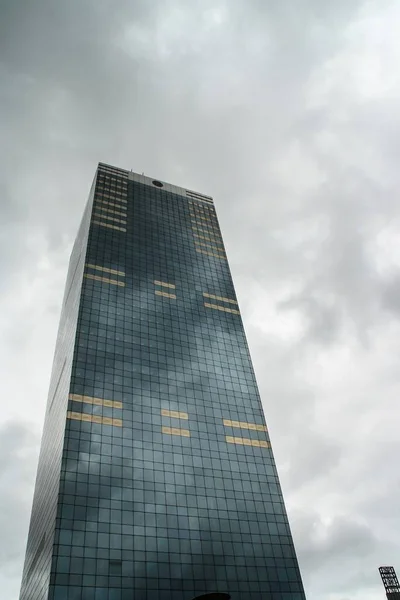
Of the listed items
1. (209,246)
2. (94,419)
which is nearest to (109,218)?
(209,246)

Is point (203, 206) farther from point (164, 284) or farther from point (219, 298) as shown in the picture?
point (164, 284)

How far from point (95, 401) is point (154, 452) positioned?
15.3 metres

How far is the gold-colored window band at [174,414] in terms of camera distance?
96438 millimetres

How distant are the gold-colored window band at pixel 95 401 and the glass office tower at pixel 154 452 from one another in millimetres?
198

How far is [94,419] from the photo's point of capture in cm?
8825

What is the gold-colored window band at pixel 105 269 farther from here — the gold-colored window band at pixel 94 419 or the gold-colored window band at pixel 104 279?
the gold-colored window band at pixel 94 419

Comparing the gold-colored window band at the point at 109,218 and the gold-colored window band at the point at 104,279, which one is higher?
the gold-colored window band at the point at 109,218

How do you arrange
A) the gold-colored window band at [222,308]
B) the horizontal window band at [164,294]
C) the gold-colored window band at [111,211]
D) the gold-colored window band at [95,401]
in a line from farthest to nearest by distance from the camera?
the gold-colored window band at [111,211]
the gold-colored window band at [222,308]
the horizontal window band at [164,294]
the gold-colored window band at [95,401]

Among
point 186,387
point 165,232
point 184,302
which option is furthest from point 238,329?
point 165,232

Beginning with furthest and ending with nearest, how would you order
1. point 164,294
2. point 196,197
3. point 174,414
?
1. point 196,197
2. point 164,294
3. point 174,414

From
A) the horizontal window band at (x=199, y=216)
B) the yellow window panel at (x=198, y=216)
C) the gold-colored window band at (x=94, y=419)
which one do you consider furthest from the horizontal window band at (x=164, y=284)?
the gold-colored window band at (x=94, y=419)

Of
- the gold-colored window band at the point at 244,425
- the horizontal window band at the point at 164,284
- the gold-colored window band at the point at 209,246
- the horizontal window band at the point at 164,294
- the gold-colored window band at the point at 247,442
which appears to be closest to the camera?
the gold-colored window band at the point at 247,442

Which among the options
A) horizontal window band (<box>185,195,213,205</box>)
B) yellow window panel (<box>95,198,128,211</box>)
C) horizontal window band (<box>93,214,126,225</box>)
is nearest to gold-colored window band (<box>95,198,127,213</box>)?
yellow window panel (<box>95,198,128,211</box>)

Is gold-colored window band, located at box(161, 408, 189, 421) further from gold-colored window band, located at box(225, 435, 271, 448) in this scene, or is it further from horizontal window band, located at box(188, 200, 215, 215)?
horizontal window band, located at box(188, 200, 215, 215)
